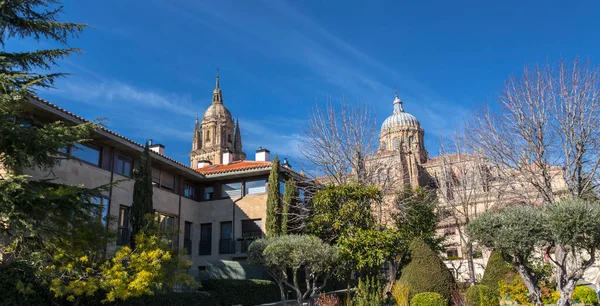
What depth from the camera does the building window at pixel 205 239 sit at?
83.7 ft

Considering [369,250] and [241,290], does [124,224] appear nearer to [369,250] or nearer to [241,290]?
[241,290]

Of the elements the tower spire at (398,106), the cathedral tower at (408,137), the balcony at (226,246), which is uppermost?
the tower spire at (398,106)

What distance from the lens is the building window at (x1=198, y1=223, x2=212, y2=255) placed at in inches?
1005

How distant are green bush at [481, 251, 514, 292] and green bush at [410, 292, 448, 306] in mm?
5061

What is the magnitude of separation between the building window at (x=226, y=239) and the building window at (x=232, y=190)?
1.50 meters

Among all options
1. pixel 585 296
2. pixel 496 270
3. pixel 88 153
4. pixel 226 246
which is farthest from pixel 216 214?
pixel 585 296

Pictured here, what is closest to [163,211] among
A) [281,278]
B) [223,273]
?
[223,273]

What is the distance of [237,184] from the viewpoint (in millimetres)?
25766

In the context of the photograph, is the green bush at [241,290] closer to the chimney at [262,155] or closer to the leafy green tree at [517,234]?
the leafy green tree at [517,234]

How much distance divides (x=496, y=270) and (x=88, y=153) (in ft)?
55.3

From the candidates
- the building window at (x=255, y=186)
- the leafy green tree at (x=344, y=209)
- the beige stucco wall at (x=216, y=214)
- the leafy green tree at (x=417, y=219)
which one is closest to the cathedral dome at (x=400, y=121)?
the building window at (x=255, y=186)

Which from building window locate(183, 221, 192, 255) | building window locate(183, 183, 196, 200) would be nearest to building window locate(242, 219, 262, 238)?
building window locate(183, 221, 192, 255)

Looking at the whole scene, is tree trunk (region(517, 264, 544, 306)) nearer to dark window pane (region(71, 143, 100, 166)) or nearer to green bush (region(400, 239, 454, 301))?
green bush (region(400, 239, 454, 301))

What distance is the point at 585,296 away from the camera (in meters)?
16.4
